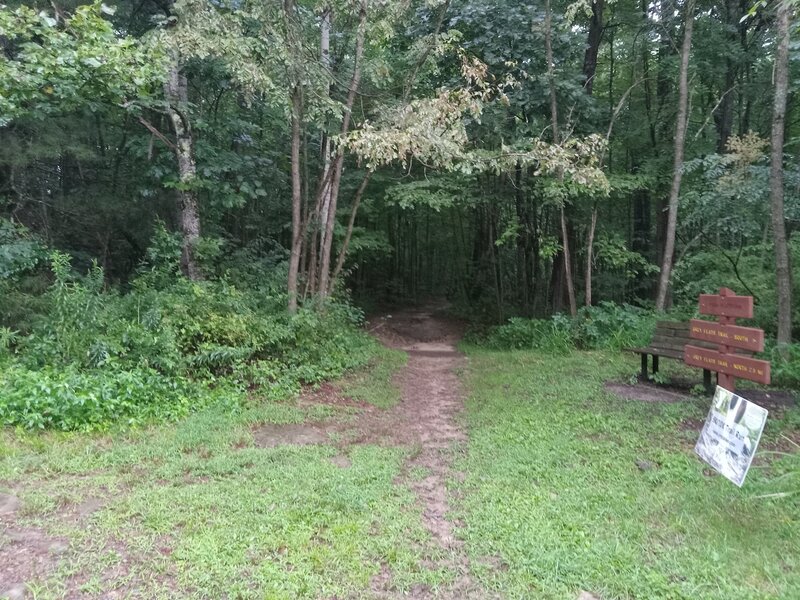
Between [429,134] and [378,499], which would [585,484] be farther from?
[429,134]

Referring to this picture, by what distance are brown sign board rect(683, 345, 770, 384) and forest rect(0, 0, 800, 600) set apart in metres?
0.55

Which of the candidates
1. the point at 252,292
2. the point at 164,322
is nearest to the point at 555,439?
the point at 164,322

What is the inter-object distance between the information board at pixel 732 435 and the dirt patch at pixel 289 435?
3.26 m

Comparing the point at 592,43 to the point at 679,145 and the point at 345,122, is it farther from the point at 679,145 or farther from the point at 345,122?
the point at 345,122

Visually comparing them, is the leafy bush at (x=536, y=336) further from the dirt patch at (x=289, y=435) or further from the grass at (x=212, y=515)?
the grass at (x=212, y=515)

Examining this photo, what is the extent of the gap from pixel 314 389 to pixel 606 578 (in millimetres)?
4734

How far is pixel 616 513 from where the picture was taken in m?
3.45

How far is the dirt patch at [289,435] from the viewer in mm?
4973

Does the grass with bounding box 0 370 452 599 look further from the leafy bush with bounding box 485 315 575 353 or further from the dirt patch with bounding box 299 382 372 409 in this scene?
the leafy bush with bounding box 485 315 575 353

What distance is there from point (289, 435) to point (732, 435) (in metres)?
3.78

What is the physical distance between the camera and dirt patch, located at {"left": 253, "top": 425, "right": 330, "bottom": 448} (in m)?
4.97

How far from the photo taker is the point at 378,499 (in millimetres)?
3721

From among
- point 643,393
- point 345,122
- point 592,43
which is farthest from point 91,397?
point 592,43

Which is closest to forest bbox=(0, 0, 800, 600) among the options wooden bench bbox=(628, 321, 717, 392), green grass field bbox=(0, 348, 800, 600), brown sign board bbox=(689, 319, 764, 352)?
green grass field bbox=(0, 348, 800, 600)
